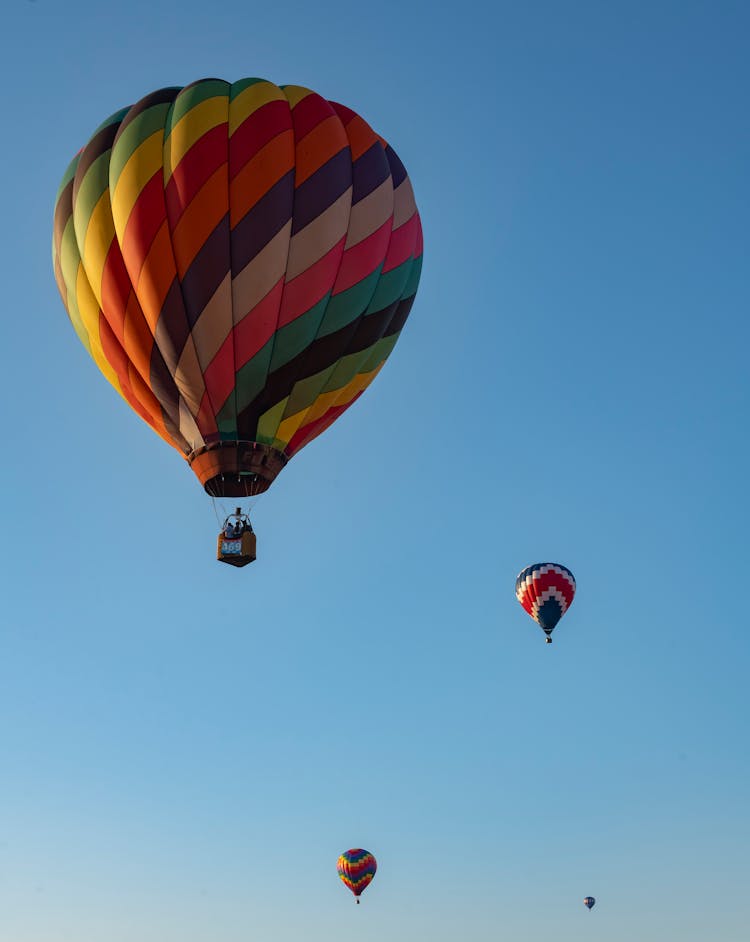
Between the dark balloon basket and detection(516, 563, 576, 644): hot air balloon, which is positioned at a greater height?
detection(516, 563, 576, 644): hot air balloon

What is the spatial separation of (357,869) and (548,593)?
43.1 ft

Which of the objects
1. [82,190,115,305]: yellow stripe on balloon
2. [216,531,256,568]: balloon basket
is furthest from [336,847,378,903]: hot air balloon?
[82,190,115,305]: yellow stripe on balloon

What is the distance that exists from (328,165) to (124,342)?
14.0 ft

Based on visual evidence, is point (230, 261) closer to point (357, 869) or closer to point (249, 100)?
point (249, 100)

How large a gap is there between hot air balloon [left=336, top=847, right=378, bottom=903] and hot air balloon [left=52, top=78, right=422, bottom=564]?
2136cm

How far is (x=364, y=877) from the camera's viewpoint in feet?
120

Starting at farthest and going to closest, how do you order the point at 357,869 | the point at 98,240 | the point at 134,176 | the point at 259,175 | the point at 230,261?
1. the point at 357,869
2. the point at 98,240
3. the point at 134,176
4. the point at 259,175
5. the point at 230,261

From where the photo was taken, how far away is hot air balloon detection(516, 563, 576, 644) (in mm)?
28547

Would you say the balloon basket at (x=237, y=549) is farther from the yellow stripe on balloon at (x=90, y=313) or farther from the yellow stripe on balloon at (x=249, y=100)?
the yellow stripe on balloon at (x=249, y=100)

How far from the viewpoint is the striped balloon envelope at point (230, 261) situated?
1783 centimetres

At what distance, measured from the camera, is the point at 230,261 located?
17766mm

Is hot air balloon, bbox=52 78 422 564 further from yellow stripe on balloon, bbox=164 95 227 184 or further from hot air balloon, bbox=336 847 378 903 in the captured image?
hot air balloon, bbox=336 847 378 903

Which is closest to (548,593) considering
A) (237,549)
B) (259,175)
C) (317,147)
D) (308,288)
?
(237,549)

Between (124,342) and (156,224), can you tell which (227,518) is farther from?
(156,224)
